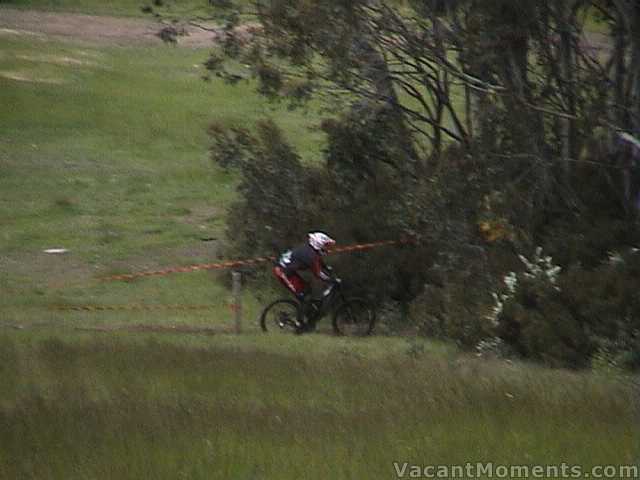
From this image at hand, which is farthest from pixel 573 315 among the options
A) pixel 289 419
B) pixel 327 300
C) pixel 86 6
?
pixel 86 6

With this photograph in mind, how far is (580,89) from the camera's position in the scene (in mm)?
21094

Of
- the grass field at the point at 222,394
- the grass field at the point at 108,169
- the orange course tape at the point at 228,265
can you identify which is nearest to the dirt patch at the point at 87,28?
the grass field at the point at 108,169

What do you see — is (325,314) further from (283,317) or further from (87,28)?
(87,28)

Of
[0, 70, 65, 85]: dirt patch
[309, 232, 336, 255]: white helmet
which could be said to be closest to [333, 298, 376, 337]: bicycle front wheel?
[309, 232, 336, 255]: white helmet

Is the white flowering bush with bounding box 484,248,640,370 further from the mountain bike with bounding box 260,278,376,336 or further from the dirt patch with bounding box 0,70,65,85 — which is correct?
the dirt patch with bounding box 0,70,65,85

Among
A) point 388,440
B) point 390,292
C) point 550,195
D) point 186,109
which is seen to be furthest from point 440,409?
point 186,109

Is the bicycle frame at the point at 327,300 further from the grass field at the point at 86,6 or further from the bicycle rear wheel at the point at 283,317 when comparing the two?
the grass field at the point at 86,6

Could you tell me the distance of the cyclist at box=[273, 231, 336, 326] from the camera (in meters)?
21.9

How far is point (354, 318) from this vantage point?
74.8ft

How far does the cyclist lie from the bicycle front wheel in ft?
2.14

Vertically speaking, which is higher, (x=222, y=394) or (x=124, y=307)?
(x=222, y=394)

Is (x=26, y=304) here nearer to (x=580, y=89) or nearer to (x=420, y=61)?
(x=420, y=61)

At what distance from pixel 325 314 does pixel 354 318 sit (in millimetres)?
654

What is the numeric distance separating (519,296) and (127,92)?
32917 mm
